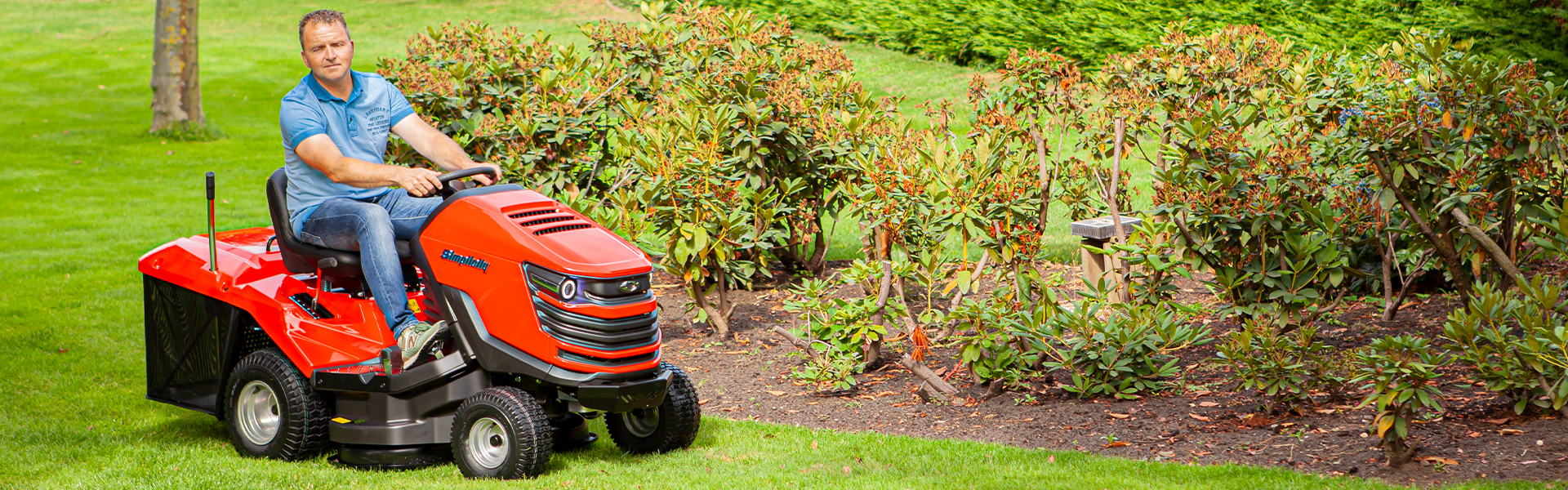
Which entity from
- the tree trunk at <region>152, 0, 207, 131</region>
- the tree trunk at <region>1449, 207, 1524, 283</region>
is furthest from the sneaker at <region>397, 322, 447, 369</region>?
the tree trunk at <region>152, 0, 207, 131</region>

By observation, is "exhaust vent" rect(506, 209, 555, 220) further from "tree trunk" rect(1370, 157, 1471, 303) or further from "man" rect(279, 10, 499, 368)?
"tree trunk" rect(1370, 157, 1471, 303)

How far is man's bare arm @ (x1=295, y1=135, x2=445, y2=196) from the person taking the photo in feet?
13.4

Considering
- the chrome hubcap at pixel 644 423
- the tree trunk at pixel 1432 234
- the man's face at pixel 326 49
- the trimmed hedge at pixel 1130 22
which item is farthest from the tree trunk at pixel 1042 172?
the man's face at pixel 326 49

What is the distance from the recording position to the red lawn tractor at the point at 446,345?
159 inches

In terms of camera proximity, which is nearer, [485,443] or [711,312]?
[485,443]

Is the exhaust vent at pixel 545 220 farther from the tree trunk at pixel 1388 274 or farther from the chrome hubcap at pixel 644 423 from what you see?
the tree trunk at pixel 1388 274

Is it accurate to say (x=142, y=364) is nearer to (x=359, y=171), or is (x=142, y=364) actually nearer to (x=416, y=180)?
(x=359, y=171)

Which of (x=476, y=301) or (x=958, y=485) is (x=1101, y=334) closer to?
(x=958, y=485)

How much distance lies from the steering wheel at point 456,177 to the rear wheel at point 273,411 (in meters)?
0.90

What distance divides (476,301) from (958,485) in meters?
1.76

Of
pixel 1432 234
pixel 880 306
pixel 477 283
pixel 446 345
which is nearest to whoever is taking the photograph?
pixel 477 283

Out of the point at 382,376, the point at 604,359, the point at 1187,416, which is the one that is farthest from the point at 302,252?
the point at 1187,416

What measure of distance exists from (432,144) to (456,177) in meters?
0.55

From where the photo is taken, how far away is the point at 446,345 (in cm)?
432
